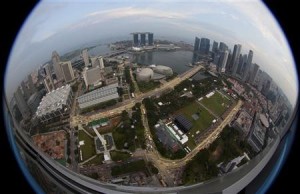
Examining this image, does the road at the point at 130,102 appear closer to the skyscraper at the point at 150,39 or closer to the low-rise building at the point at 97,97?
the low-rise building at the point at 97,97

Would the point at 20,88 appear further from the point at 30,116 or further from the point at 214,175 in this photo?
the point at 214,175

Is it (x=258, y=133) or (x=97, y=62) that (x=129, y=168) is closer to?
(x=97, y=62)

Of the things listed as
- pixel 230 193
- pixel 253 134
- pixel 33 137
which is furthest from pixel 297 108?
pixel 33 137

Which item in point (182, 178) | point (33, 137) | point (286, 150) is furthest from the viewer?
point (286, 150)

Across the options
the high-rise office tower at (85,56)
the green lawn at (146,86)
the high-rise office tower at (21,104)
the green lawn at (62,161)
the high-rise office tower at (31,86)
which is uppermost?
the high-rise office tower at (85,56)

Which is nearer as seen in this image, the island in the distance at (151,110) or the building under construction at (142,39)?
the island in the distance at (151,110)

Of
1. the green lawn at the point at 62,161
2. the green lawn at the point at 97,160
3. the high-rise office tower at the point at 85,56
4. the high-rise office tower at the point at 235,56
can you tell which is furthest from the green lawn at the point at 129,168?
the high-rise office tower at the point at 235,56

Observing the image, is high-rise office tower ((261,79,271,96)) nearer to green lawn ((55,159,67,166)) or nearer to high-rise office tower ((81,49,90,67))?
high-rise office tower ((81,49,90,67))
